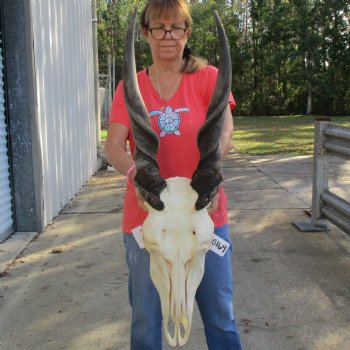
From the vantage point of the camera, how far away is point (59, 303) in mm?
4148

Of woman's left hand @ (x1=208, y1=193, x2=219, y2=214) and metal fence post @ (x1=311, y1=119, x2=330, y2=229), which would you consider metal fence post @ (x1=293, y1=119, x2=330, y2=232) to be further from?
woman's left hand @ (x1=208, y1=193, x2=219, y2=214)

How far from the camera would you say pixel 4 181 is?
5734 millimetres

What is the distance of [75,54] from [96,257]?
4.42 m

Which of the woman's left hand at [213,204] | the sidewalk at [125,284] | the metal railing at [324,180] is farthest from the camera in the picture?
the metal railing at [324,180]

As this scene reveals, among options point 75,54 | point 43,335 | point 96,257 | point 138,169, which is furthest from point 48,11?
point 138,169

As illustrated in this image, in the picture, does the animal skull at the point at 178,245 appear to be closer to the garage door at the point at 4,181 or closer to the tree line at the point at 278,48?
the garage door at the point at 4,181

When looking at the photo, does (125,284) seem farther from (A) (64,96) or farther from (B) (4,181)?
(A) (64,96)

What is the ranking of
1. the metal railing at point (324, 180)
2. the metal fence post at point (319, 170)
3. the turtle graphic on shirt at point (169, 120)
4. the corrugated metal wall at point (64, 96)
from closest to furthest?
the turtle graphic on shirt at point (169, 120)
the metal railing at point (324, 180)
the metal fence post at point (319, 170)
the corrugated metal wall at point (64, 96)

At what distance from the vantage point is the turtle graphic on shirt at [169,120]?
2396 millimetres

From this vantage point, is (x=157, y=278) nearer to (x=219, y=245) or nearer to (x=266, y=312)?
(x=219, y=245)

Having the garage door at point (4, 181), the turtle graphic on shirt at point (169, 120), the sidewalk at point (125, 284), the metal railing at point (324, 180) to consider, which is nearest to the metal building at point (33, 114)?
the garage door at point (4, 181)

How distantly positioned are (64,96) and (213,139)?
5710 millimetres

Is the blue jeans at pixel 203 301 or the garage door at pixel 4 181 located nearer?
the blue jeans at pixel 203 301

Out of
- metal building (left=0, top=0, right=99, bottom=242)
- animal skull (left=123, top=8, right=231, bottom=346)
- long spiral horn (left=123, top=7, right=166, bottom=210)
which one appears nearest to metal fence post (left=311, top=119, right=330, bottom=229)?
metal building (left=0, top=0, right=99, bottom=242)
